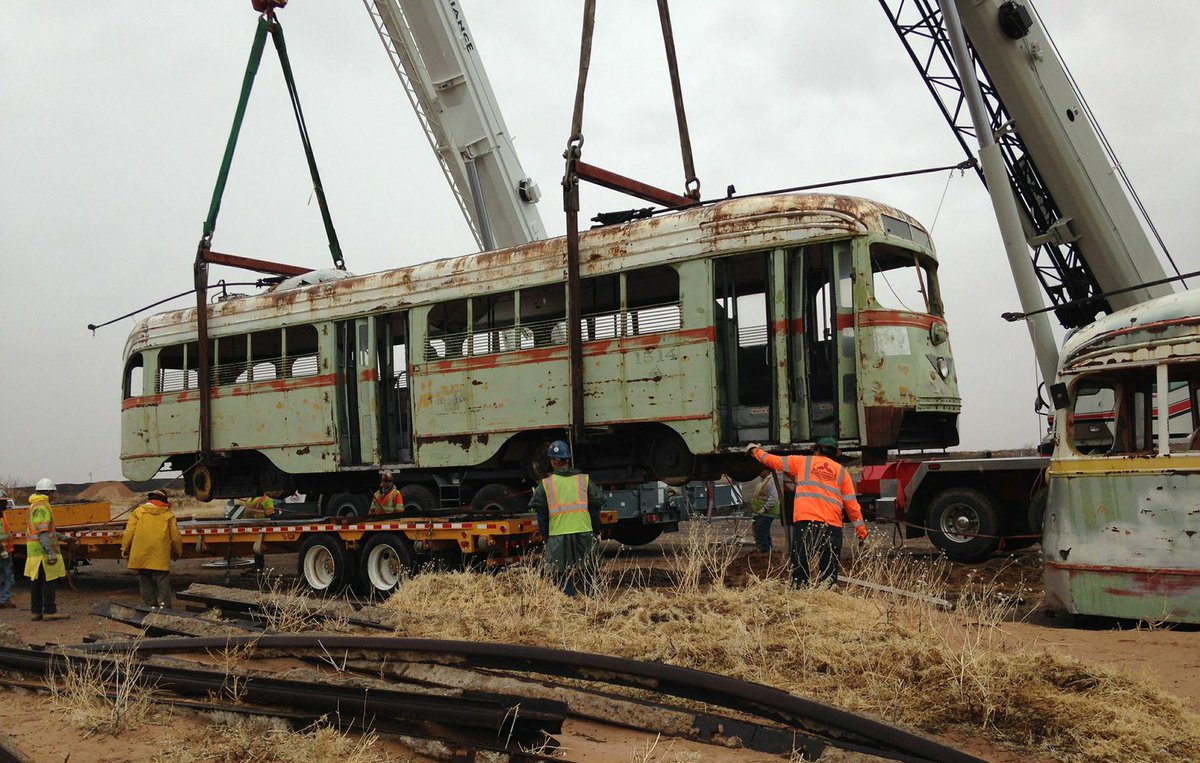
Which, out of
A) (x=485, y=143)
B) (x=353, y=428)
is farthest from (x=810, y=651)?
(x=485, y=143)

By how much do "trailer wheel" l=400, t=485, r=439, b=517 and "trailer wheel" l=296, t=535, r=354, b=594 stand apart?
1.67 metres

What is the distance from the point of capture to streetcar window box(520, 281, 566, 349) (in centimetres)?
1165

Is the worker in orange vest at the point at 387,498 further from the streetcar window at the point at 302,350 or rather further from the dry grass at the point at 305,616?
the dry grass at the point at 305,616

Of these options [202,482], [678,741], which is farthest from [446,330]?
[678,741]

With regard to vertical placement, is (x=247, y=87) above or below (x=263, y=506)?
above

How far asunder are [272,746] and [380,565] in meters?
6.24

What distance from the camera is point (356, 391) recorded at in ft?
43.7

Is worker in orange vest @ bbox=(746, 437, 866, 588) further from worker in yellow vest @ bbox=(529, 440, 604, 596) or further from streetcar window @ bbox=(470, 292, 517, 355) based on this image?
streetcar window @ bbox=(470, 292, 517, 355)

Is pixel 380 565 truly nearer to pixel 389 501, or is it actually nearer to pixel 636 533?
pixel 389 501

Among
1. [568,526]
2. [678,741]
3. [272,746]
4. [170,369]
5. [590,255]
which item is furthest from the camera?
[170,369]

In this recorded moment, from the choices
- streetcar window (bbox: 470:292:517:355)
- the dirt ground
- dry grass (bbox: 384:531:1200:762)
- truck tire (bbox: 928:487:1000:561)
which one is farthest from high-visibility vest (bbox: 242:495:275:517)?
truck tire (bbox: 928:487:1000:561)

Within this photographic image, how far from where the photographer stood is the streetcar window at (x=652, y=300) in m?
10.9

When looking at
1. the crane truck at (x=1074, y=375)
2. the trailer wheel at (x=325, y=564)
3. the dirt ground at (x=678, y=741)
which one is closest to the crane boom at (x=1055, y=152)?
the crane truck at (x=1074, y=375)

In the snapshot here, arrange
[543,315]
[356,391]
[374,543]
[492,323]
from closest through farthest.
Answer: [374,543]
[543,315]
[492,323]
[356,391]
